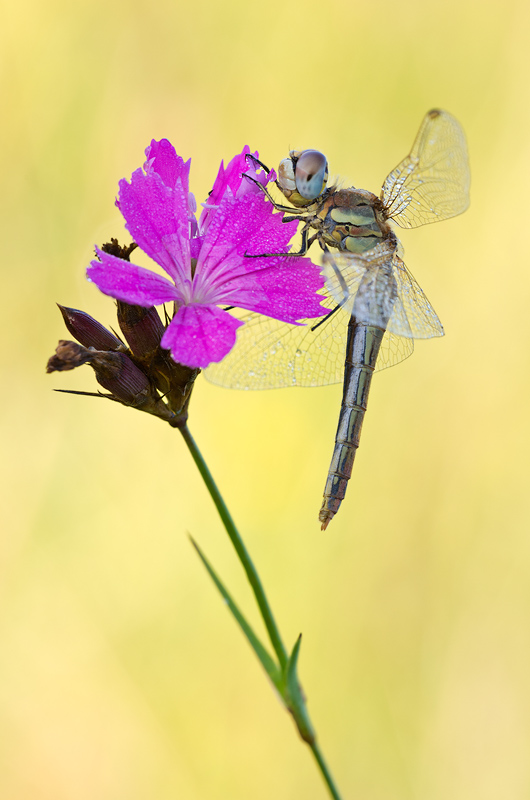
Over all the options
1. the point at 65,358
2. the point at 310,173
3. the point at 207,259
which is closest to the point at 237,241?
the point at 207,259

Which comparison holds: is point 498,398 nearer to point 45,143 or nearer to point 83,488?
point 83,488

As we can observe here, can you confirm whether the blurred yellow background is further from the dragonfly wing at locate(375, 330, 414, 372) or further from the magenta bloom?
the magenta bloom

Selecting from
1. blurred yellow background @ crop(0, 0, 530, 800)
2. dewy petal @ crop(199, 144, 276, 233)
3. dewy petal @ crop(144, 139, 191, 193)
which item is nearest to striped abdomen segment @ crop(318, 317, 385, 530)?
dewy petal @ crop(199, 144, 276, 233)

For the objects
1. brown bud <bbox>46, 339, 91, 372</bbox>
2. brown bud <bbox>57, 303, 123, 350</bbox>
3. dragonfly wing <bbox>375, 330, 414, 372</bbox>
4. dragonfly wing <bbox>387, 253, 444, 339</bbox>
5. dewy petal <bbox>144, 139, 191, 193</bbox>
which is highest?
dewy petal <bbox>144, 139, 191, 193</bbox>

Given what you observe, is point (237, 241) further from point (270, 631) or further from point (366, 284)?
point (270, 631)

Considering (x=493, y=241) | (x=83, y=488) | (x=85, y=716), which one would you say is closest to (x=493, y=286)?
(x=493, y=241)
